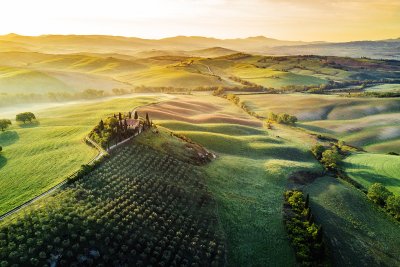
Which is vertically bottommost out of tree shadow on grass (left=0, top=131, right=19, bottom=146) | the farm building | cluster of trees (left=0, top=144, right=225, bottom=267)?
cluster of trees (left=0, top=144, right=225, bottom=267)

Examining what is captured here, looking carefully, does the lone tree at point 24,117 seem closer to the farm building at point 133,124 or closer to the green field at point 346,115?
the farm building at point 133,124

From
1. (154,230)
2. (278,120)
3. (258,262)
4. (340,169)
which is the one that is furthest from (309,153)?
(154,230)

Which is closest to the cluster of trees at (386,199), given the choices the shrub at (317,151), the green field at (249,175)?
the green field at (249,175)

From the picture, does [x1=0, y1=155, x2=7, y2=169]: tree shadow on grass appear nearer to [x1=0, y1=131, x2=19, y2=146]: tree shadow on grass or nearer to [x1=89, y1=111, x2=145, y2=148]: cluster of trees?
[x1=0, y1=131, x2=19, y2=146]: tree shadow on grass

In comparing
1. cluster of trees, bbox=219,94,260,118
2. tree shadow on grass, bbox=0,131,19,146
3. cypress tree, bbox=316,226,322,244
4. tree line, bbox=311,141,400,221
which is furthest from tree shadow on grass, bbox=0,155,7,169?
cluster of trees, bbox=219,94,260,118

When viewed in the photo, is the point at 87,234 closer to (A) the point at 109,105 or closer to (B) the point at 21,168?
(B) the point at 21,168
